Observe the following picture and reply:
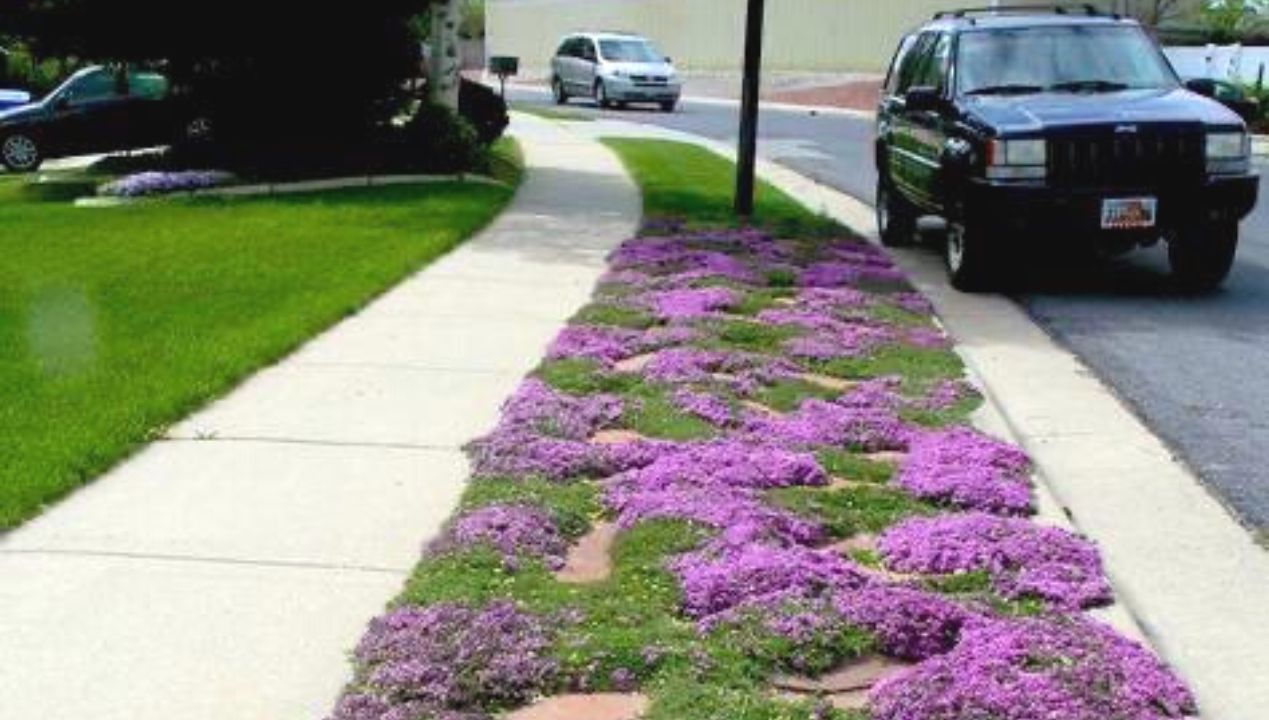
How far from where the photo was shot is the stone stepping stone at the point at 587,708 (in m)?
3.99

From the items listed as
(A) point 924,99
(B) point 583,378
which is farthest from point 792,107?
(B) point 583,378

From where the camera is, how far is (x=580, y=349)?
8.67 meters

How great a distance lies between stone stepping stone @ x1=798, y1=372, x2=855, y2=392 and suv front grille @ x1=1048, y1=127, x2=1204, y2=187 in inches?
122

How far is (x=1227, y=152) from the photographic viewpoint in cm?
1062

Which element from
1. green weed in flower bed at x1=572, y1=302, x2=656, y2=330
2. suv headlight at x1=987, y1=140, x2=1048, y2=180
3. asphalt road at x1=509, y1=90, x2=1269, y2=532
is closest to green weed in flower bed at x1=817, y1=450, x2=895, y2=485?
asphalt road at x1=509, y1=90, x2=1269, y2=532

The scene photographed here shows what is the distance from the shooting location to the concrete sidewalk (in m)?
4.20

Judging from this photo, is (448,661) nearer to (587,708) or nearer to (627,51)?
(587,708)

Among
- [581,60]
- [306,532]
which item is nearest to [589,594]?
[306,532]

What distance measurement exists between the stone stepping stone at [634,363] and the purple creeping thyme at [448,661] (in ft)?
12.6

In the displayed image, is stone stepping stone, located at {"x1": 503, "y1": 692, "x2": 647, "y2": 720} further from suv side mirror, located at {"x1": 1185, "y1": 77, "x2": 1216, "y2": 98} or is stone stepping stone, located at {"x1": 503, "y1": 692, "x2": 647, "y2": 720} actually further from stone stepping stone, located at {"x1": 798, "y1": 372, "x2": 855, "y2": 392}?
suv side mirror, located at {"x1": 1185, "y1": 77, "x2": 1216, "y2": 98}

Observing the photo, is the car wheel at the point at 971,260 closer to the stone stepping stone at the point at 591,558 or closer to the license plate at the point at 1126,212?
the license plate at the point at 1126,212

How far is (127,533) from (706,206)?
11.3 metres

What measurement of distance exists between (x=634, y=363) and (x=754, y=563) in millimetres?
3712

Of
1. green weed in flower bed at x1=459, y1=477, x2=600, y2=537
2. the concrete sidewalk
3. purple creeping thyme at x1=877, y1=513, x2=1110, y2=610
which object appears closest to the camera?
the concrete sidewalk
